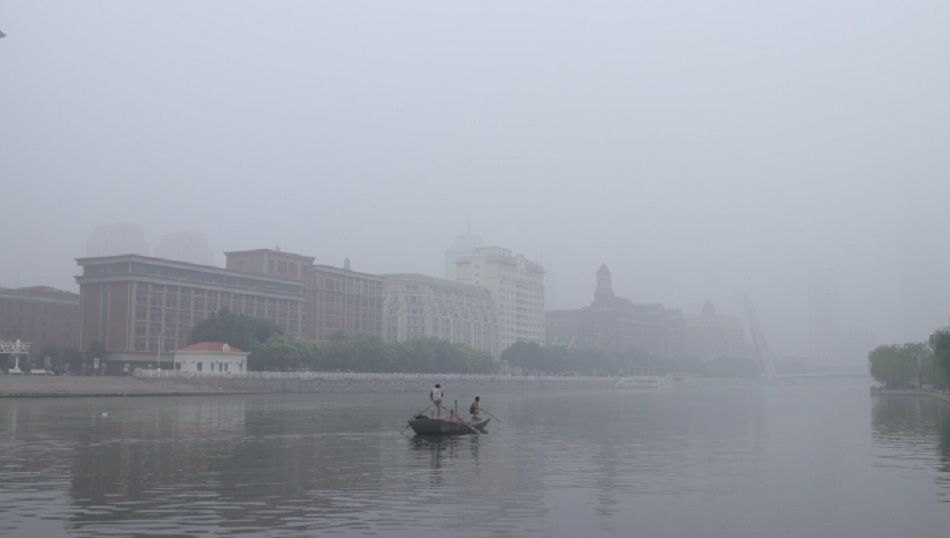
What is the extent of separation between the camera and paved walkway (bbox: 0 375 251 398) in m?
97.9

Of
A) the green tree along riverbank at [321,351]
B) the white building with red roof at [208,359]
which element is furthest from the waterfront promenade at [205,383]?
the green tree along riverbank at [321,351]

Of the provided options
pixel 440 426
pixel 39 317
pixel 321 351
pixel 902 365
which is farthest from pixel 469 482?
pixel 39 317

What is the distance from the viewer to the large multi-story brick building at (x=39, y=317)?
17250cm

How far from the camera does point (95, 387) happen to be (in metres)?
107

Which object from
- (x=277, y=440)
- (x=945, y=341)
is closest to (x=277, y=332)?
(x=945, y=341)

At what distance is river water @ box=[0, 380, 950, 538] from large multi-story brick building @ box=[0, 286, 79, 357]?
131753mm

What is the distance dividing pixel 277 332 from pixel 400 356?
82.8 feet

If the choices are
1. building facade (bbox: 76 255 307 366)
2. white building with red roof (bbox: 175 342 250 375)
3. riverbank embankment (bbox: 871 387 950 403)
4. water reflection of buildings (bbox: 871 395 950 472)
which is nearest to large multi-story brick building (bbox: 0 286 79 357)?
building facade (bbox: 76 255 307 366)

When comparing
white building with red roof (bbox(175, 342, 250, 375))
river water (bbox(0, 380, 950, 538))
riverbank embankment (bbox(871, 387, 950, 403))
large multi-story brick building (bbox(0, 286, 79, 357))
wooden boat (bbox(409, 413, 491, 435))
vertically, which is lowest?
riverbank embankment (bbox(871, 387, 950, 403))

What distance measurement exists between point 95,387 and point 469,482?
288 feet

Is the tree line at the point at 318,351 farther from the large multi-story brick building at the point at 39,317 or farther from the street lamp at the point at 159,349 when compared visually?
the large multi-story brick building at the point at 39,317

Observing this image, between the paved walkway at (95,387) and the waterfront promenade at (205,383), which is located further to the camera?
the waterfront promenade at (205,383)

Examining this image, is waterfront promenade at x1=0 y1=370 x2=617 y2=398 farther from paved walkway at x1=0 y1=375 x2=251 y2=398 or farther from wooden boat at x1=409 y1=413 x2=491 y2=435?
wooden boat at x1=409 y1=413 x2=491 y2=435

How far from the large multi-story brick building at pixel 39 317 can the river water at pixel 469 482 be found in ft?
432
